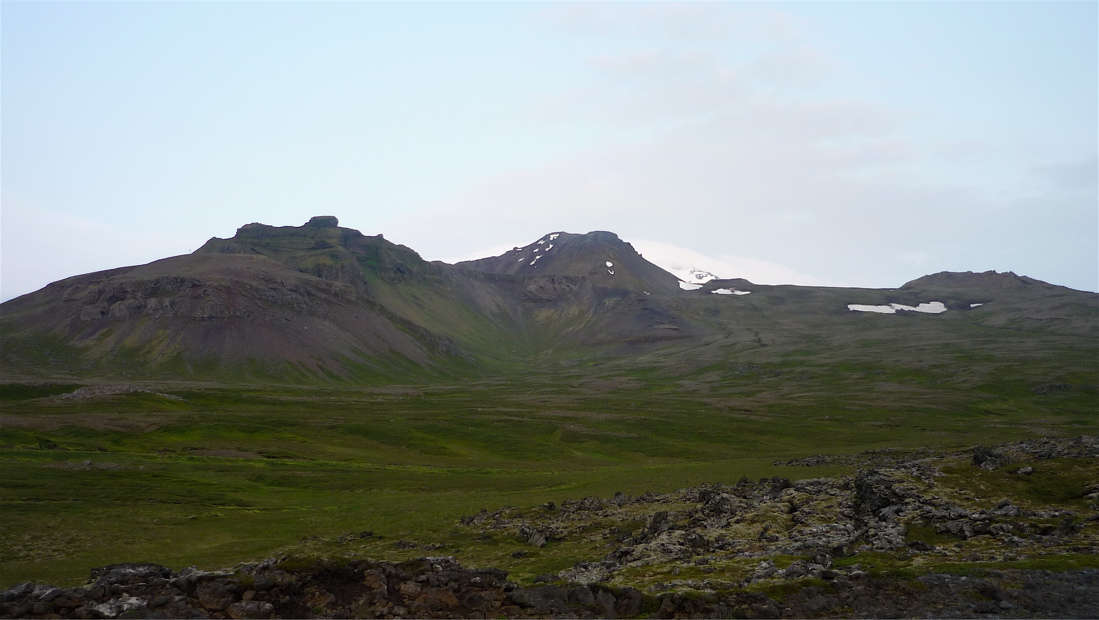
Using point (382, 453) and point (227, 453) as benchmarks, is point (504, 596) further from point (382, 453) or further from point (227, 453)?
point (382, 453)

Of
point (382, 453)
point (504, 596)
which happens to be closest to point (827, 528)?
point (504, 596)

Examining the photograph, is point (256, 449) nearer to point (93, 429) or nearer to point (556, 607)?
point (93, 429)

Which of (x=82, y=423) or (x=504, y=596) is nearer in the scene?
(x=504, y=596)

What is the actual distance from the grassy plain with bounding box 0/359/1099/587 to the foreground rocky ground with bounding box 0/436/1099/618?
8.26 m

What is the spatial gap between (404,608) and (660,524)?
19271mm

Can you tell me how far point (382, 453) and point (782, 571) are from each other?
70.2m

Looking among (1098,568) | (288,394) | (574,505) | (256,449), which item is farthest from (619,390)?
(1098,568)

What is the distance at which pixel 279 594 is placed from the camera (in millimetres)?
20516

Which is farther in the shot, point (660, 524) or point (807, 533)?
point (660, 524)

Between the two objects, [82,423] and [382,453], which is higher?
[82,423]

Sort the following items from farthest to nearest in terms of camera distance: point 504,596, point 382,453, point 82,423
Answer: point 382,453 → point 82,423 → point 504,596

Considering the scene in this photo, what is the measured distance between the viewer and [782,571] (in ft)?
81.0

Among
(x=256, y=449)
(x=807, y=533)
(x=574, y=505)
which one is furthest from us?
(x=256, y=449)

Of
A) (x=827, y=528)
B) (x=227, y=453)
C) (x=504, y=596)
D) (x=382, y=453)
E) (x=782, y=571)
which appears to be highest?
(x=504, y=596)
